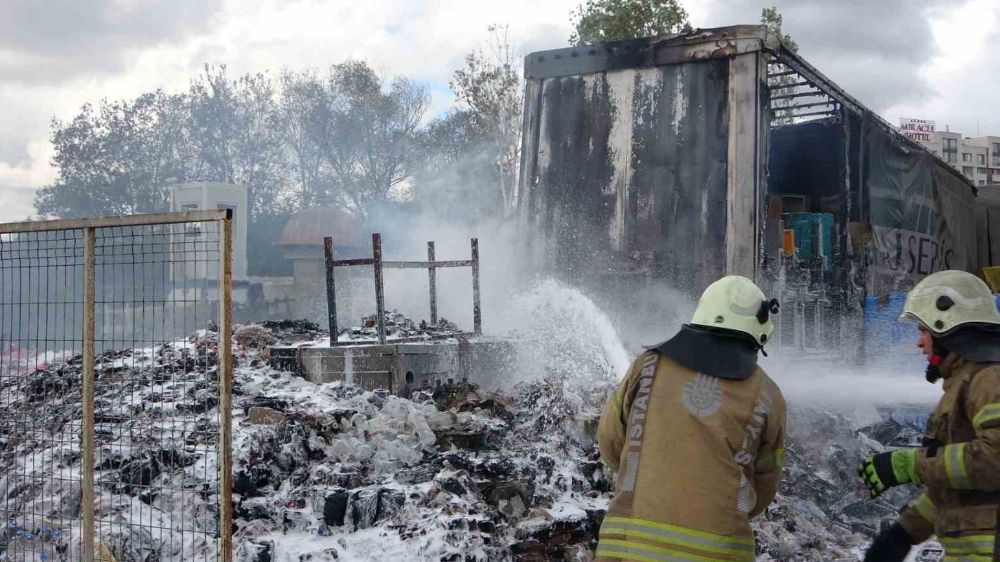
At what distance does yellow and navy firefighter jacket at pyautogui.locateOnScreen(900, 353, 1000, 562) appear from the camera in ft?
7.47

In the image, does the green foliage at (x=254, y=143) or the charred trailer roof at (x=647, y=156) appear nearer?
the charred trailer roof at (x=647, y=156)

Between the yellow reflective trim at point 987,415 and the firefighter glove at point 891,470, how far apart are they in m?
0.21

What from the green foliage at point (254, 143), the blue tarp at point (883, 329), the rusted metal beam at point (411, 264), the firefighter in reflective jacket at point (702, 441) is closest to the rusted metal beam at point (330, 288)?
the rusted metal beam at point (411, 264)

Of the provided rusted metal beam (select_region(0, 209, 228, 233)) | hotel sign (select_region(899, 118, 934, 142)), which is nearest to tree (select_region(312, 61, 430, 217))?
rusted metal beam (select_region(0, 209, 228, 233))

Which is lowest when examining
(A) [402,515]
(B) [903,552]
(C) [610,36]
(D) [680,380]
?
(A) [402,515]

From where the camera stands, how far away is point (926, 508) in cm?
262

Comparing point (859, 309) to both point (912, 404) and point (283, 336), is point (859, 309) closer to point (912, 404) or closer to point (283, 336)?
point (912, 404)

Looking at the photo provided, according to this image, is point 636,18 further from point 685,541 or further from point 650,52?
point 685,541

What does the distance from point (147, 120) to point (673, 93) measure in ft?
101

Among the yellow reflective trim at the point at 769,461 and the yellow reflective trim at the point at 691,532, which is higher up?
the yellow reflective trim at the point at 769,461

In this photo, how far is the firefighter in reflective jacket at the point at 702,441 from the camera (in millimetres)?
2236

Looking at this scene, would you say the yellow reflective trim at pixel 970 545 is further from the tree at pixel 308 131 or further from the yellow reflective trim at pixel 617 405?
the tree at pixel 308 131

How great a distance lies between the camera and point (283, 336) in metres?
8.72

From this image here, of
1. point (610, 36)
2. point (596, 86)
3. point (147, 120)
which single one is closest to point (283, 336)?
point (596, 86)
